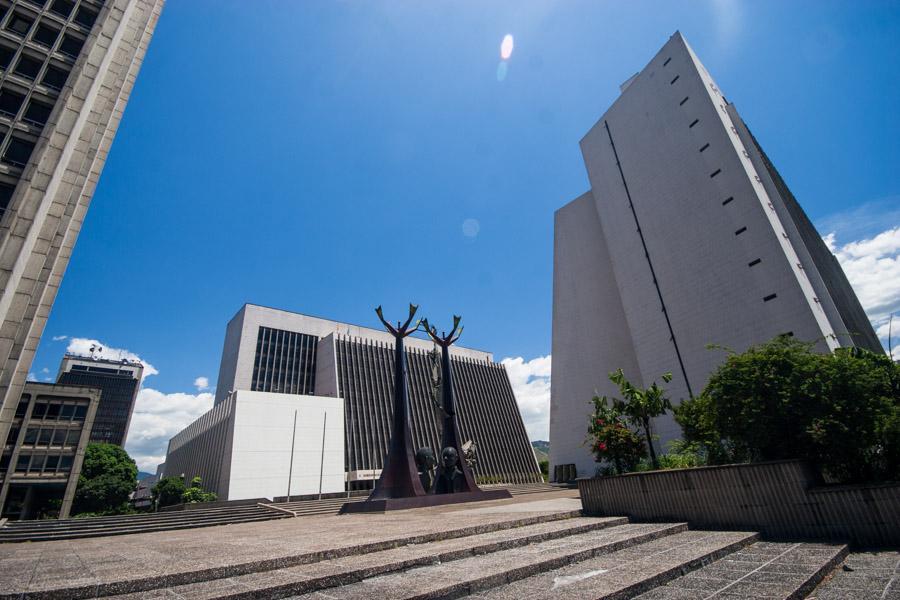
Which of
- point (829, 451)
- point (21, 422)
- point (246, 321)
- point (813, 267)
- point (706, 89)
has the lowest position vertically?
point (829, 451)

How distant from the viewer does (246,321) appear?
55000mm

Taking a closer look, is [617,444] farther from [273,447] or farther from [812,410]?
[273,447]

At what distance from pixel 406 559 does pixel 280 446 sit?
41.2 metres

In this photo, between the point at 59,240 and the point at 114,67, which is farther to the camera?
the point at 114,67

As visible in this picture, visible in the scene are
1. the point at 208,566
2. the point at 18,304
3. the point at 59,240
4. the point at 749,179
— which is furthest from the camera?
the point at 749,179

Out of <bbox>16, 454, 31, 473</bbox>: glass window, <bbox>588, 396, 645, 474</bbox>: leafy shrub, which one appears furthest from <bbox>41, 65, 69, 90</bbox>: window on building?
<bbox>588, 396, 645, 474</bbox>: leafy shrub

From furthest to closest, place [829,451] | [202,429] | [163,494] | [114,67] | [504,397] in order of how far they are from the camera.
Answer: [504,397], [202,429], [163,494], [114,67], [829,451]

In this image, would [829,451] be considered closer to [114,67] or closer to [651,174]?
[651,174]

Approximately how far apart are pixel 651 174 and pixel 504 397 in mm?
45213

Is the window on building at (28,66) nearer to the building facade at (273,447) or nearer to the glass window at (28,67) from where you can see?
the glass window at (28,67)

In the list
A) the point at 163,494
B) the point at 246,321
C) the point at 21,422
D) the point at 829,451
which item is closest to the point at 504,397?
the point at 246,321

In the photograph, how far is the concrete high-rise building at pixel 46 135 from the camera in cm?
1678

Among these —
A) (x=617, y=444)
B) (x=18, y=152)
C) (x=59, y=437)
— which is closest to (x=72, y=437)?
(x=59, y=437)

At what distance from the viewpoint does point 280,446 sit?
39625mm
